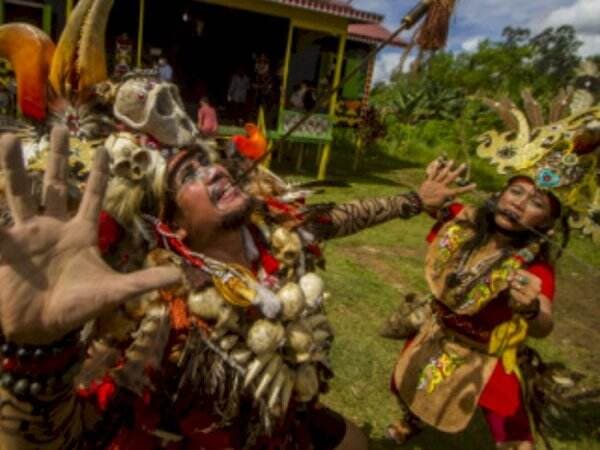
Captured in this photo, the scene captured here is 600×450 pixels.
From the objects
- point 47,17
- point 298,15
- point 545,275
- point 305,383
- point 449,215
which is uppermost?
point 298,15

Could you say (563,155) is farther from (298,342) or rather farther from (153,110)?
(153,110)

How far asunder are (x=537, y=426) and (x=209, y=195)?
242 cm

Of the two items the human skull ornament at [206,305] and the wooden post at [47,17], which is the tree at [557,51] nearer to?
the wooden post at [47,17]

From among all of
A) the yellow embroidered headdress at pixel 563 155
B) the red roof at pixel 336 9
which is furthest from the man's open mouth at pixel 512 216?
the red roof at pixel 336 9

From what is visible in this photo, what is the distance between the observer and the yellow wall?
34.0 feet

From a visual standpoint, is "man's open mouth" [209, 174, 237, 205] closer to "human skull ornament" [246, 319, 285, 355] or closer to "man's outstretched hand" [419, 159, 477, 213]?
"human skull ornament" [246, 319, 285, 355]

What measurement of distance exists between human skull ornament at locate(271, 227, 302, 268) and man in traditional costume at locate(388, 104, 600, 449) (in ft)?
2.90

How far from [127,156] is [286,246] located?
0.68 metres

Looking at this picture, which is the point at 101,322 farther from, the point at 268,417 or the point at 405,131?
the point at 405,131

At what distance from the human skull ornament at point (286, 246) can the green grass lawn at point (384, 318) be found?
4.18ft

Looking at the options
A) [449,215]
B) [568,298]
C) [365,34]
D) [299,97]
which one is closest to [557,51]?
[365,34]

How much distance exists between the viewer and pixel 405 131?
60.7 feet

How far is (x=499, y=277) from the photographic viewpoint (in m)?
2.70

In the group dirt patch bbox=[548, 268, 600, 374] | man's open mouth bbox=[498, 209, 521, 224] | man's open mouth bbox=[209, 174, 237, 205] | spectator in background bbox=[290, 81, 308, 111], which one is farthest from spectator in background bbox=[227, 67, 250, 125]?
man's open mouth bbox=[209, 174, 237, 205]
